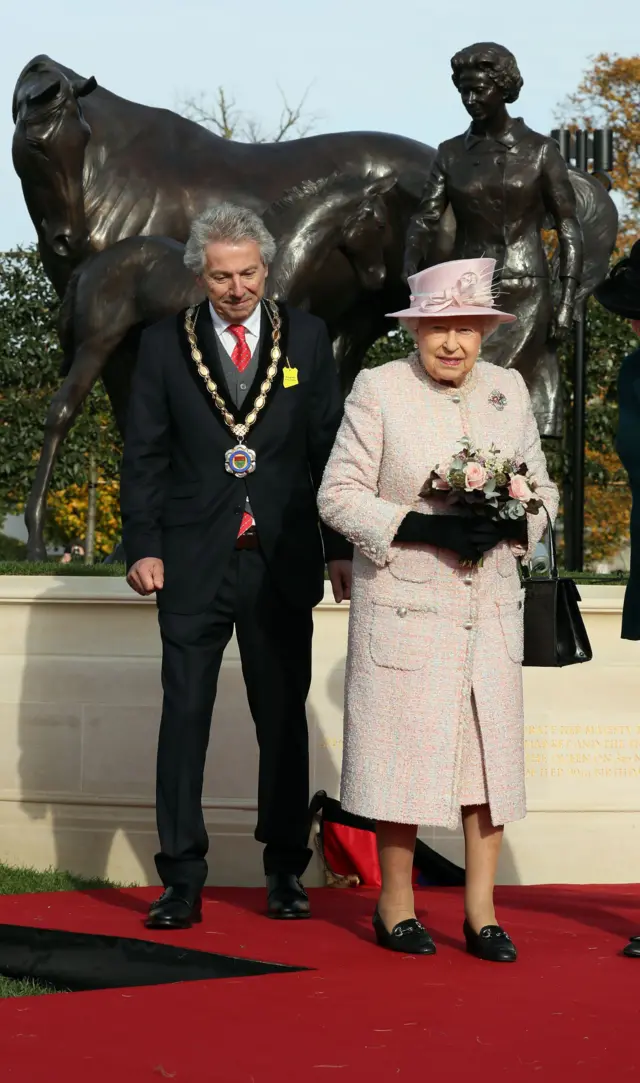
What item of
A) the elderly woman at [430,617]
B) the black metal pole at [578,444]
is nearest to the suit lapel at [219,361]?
the elderly woman at [430,617]

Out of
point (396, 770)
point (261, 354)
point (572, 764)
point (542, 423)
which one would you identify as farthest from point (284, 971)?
point (542, 423)

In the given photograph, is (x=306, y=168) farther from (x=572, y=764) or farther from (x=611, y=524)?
(x=611, y=524)

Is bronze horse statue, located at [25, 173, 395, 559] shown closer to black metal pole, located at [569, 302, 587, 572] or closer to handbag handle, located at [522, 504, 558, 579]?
handbag handle, located at [522, 504, 558, 579]

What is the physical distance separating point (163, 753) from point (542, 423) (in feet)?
13.2

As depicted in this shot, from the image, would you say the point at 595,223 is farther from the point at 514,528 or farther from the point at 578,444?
the point at 514,528

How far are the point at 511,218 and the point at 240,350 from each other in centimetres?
349

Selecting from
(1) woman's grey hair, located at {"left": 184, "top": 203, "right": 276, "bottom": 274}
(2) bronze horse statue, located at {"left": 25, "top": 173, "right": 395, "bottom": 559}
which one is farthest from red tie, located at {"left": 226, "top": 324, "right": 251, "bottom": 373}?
(2) bronze horse statue, located at {"left": 25, "top": 173, "right": 395, "bottom": 559}

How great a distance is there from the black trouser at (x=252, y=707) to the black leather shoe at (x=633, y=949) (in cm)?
112

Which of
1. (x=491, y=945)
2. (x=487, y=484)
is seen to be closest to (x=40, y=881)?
(x=491, y=945)

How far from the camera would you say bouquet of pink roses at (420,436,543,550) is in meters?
4.45

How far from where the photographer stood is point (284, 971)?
4.50 m

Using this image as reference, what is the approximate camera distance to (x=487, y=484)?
4.44 metres

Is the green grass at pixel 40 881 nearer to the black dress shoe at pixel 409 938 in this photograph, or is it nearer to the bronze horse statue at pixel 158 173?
the black dress shoe at pixel 409 938

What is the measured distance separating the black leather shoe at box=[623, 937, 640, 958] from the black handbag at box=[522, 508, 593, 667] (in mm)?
810
